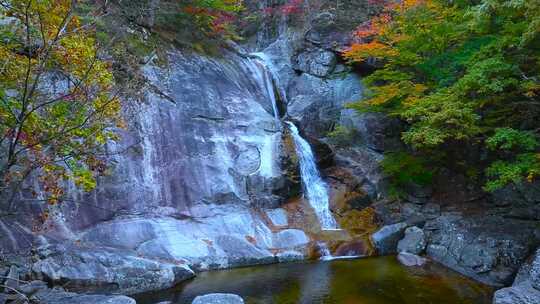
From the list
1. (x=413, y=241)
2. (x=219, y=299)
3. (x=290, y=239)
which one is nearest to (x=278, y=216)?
(x=290, y=239)

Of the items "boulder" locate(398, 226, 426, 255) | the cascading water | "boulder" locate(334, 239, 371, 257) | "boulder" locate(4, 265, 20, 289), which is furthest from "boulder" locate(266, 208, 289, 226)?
"boulder" locate(4, 265, 20, 289)

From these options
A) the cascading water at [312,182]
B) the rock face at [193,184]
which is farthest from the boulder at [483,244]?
the rock face at [193,184]

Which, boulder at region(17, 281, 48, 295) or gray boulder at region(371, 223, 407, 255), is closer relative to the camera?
boulder at region(17, 281, 48, 295)

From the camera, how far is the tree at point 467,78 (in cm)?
1007

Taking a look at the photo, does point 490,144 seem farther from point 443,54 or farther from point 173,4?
point 173,4

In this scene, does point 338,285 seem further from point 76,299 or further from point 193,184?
point 193,184

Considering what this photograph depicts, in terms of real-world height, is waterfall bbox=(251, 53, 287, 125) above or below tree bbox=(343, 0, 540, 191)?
above

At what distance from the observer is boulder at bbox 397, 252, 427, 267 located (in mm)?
11797

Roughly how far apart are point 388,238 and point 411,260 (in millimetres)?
1540

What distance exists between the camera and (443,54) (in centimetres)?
1437

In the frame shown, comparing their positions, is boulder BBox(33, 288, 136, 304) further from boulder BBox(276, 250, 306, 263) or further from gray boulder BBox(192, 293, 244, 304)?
boulder BBox(276, 250, 306, 263)

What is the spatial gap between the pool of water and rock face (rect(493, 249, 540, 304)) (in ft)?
2.49

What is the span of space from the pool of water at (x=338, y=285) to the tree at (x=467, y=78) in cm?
287

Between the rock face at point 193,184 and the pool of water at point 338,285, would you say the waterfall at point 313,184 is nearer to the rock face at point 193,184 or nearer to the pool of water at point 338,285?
the rock face at point 193,184
